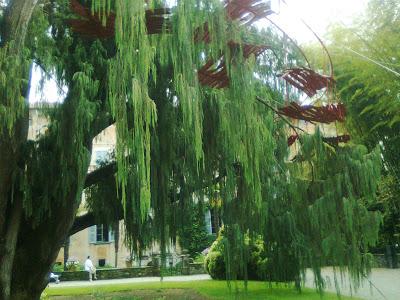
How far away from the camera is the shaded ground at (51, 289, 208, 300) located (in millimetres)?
12633

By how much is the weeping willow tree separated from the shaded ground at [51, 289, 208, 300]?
629 cm

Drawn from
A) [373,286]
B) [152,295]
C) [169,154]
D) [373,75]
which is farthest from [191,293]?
[169,154]

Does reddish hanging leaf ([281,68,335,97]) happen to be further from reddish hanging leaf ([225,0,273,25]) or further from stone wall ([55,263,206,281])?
stone wall ([55,263,206,281])

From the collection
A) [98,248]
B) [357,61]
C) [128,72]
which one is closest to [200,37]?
[128,72]

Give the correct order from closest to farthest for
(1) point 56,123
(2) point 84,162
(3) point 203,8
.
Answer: (3) point 203,8 → (2) point 84,162 → (1) point 56,123

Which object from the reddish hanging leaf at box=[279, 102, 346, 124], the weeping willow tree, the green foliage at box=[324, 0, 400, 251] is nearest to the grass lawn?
the green foliage at box=[324, 0, 400, 251]

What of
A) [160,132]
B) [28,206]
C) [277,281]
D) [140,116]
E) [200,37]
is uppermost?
[200,37]

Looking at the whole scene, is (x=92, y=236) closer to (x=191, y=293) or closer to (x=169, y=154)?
(x=191, y=293)

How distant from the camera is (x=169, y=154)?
5340mm

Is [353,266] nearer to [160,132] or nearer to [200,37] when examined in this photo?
[160,132]

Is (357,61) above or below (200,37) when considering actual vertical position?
above

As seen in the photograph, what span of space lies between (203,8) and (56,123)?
230 centimetres

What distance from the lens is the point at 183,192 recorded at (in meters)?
5.94

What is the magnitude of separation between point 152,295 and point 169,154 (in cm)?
903
